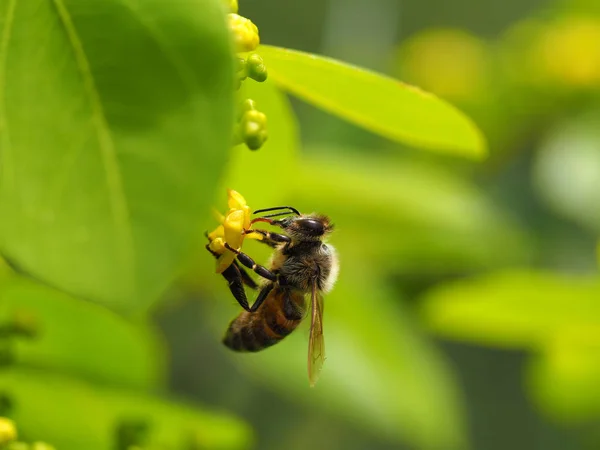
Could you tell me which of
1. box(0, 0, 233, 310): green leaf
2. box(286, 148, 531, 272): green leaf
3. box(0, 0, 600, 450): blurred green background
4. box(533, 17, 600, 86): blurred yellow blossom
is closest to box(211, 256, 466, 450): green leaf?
box(0, 0, 600, 450): blurred green background

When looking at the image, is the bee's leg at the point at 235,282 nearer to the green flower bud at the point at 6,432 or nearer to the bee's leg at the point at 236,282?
the bee's leg at the point at 236,282

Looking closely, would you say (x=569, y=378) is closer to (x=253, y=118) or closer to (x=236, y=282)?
(x=236, y=282)

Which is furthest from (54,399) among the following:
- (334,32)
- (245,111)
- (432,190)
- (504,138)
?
(334,32)

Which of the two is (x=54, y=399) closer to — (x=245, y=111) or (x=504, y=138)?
(x=245, y=111)

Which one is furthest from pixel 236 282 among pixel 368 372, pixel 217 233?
pixel 368 372

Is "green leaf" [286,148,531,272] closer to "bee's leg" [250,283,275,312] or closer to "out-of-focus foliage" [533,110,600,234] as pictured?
"out-of-focus foliage" [533,110,600,234]
